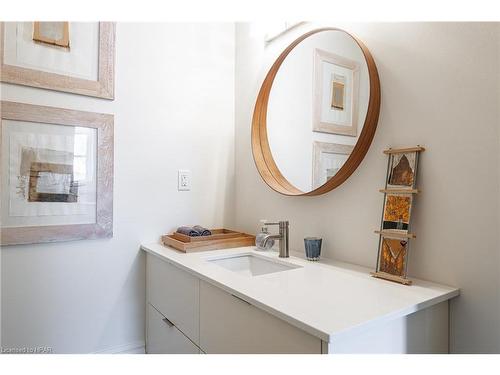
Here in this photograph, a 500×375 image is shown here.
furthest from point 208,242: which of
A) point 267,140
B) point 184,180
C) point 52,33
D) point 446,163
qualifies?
point 52,33

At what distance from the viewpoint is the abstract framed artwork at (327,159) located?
1.26 m

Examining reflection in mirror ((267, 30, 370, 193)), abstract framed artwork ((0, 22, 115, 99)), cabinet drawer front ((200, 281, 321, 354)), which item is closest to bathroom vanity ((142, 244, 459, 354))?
cabinet drawer front ((200, 281, 321, 354))

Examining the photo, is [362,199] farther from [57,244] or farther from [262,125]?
[57,244]

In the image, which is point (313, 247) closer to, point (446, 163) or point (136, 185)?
point (446, 163)

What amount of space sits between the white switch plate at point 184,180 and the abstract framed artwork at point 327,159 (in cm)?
72

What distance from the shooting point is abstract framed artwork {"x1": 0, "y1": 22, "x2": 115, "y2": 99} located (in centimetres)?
136

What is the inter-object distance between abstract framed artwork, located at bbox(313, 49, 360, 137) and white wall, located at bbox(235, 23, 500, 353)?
99mm

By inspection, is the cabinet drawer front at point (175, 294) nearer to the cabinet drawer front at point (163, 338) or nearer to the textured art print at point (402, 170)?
the cabinet drawer front at point (163, 338)

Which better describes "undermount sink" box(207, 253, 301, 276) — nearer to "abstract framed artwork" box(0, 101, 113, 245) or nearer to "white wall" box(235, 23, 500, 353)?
"white wall" box(235, 23, 500, 353)

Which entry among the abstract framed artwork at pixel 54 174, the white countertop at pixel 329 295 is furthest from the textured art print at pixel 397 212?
the abstract framed artwork at pixel 54 174

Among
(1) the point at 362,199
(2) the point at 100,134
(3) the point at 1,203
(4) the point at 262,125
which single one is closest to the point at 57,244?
(3) the point at 1,203

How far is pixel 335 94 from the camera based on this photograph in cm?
131

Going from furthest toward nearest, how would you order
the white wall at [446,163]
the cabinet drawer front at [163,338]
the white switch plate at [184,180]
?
the white switch plate at [184,180] < the cabinet drawer front at [163,338] < the white wall at [446,163]

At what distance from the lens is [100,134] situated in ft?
5.00
